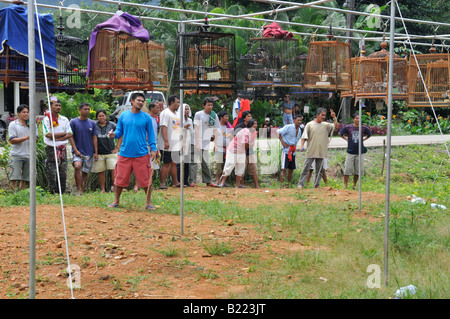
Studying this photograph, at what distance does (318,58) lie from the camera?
1080cm

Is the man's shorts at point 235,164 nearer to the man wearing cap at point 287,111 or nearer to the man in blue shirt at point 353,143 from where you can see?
the man in blue shirt at point 353,143

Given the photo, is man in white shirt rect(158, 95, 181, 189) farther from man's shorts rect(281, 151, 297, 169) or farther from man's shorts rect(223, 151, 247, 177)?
man's shorts rect(281, 151, 297, 169)

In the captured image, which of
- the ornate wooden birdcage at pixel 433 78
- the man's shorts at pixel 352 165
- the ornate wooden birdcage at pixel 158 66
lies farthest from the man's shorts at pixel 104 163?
the ornate wooden birdcage at pixel 433 78

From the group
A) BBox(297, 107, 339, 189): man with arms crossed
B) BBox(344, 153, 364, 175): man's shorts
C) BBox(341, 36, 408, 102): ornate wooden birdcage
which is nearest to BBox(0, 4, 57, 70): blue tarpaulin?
BBox(341, 36, 408, 102): ornate wooden birdcage

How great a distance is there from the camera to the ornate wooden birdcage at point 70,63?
1023 centimetres

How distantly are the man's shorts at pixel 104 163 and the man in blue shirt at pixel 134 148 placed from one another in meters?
2.19

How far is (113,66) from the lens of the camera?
8.27 metres

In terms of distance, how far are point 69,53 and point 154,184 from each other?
3382mm

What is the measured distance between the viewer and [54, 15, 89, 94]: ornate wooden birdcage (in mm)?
10234

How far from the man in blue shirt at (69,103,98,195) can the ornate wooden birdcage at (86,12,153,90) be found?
2.81 m

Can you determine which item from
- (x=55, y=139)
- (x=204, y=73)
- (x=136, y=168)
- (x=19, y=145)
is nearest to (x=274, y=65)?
(x=204, y=73)

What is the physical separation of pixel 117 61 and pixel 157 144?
156 inches
